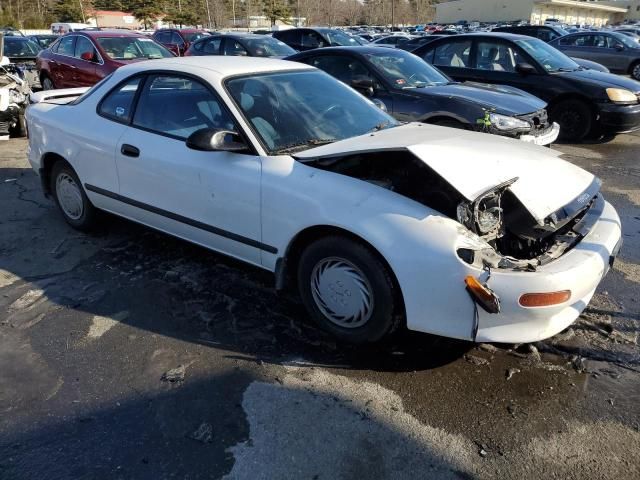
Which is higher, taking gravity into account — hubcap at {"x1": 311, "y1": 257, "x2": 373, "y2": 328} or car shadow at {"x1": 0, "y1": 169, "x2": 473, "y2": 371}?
hubcap at {"x1": 311, "y1": 257, "x2": 373, "y2": 328}

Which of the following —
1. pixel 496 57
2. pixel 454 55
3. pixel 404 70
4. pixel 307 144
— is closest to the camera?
pixel 307 144

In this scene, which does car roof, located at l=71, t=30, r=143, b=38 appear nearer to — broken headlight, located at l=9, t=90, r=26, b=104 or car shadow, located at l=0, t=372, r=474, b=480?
broken headlight, located at l=9, t=90, r=26, b=104

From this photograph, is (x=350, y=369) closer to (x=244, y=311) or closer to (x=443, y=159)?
(x=244, y=311)

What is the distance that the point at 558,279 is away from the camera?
254 cm

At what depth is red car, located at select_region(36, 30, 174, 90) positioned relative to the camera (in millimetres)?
9945

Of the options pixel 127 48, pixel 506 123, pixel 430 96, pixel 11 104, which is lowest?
pixel 11 104

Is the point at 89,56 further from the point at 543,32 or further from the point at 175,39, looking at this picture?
the point at 543,32

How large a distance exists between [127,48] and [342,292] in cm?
928

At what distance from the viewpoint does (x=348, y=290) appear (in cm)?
297

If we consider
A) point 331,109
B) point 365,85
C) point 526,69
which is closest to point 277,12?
point 526,69

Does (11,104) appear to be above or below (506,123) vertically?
below

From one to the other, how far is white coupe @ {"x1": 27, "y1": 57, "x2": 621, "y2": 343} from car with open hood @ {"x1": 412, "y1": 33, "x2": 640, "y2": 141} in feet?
17.8

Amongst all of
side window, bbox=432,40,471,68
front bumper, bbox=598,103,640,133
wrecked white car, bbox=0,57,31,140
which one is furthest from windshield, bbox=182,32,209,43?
front bumper, bbox=598,103,640,133

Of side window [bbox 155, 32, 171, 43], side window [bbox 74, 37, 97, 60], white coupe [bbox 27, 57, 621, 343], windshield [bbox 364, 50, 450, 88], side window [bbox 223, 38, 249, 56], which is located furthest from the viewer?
side window [bbox 155, 32, 171, 43]
